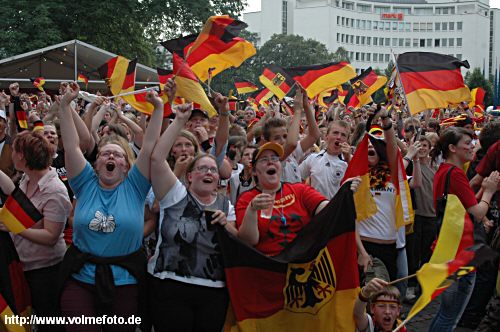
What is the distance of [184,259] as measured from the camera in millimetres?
4363

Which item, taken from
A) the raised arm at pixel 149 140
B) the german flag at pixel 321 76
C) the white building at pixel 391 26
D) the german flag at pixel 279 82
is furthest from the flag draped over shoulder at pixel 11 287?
the white building at pixel 391 26

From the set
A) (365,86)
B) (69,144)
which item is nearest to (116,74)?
(69,144)

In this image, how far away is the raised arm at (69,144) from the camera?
447 centimetres

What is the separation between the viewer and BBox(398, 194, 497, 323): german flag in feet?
11.0

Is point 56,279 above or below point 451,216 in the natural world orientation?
below

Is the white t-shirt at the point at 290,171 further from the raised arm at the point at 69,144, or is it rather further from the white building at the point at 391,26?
the white building at the point at 391,26

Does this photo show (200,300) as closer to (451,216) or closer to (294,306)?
(294,306)

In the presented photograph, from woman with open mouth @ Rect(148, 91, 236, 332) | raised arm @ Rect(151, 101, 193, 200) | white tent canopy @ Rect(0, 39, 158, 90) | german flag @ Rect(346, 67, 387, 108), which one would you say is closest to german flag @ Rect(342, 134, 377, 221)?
woman with open mouth @ Rect(148, 91, 236, 332)

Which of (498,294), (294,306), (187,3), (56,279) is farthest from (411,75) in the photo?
(187,3)

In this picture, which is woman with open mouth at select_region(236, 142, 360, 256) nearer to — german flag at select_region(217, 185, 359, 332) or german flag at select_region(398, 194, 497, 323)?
german flag at select_region(217, 185, 359, 332)

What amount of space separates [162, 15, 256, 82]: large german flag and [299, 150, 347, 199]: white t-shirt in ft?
4.69

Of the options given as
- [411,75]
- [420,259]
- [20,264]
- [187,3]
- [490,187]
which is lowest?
[420,259]

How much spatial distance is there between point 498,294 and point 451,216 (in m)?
1.30

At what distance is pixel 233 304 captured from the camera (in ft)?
14.7
